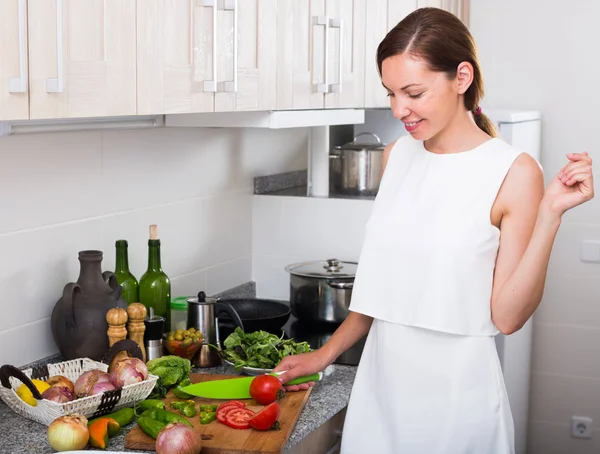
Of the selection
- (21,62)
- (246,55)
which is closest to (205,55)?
(246,55)

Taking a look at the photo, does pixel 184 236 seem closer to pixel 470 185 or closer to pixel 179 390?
pixel 179 390

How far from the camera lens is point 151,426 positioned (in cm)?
166

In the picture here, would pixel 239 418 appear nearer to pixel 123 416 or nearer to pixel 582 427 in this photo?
pixel 123 416

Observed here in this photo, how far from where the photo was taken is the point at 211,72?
6.19 feet

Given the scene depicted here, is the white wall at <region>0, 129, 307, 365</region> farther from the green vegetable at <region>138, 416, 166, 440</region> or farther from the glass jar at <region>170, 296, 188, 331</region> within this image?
the green vegetable at <region>138, 416, 166, 440</region>

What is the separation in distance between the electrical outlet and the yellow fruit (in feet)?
8.05

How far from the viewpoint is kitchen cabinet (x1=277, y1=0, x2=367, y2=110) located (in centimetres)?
222

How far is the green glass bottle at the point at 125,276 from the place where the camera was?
7.14 feet

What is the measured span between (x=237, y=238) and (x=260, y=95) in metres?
0.92

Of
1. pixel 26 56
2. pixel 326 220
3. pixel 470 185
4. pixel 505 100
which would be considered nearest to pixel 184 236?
pixel 326 220

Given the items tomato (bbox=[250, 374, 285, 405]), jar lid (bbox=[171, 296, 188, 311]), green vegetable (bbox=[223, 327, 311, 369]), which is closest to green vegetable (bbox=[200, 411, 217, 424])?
tomato (bbox=[250, 374, 285, 405])

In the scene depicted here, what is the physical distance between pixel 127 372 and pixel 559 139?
2259 mm

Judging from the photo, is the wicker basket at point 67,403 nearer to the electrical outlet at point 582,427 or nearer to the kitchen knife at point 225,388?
the kitchen knife at point 225,388

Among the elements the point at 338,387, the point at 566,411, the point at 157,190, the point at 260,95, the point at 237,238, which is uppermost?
the point at 260,95
